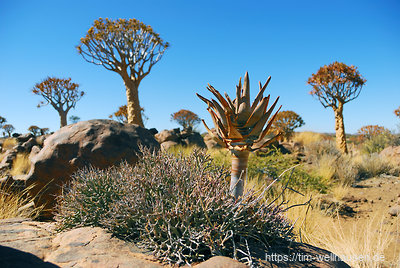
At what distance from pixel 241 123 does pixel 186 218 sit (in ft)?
4.01

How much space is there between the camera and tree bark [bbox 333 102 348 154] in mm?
13922

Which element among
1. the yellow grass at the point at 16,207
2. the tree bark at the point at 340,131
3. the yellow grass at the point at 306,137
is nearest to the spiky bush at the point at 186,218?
the yellow grass at the point at 16,207

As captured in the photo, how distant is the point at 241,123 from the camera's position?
2.75 m

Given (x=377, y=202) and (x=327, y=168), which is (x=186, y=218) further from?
(x=327, y=168)

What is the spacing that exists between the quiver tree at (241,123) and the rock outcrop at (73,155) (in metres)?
3.38

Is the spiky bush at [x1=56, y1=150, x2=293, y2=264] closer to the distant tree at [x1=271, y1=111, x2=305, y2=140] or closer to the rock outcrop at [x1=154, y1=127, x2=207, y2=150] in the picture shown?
the rock outcrop at [x1=154, y1=127, x2=207, y2=150]

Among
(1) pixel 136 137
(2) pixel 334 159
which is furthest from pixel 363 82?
(1) pixel 136 137

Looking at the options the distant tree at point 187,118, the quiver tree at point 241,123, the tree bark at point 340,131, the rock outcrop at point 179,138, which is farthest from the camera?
the distant tree at point 187,118

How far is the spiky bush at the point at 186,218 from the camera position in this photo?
205 centimetres

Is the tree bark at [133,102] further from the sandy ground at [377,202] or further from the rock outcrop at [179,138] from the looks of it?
the sandy ground at [377,202]

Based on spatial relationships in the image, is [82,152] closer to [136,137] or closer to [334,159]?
[136,137]

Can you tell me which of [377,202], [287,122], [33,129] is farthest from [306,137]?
[33,129]

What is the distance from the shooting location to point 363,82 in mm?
14828

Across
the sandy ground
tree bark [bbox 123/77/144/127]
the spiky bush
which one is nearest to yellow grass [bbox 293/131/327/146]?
the sandy ground
